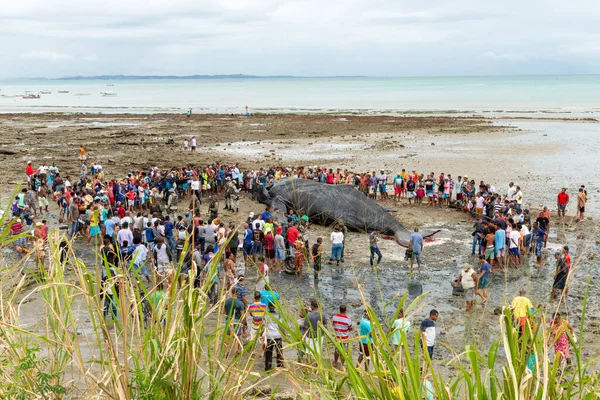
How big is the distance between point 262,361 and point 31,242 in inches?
421

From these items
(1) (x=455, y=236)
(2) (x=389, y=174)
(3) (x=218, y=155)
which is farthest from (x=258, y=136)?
(1) (x=455, y=236)

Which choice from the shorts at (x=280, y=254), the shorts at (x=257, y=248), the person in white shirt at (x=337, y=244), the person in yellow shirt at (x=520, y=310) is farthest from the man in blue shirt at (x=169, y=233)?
the person in yellow shirt at (x=520, y=310)

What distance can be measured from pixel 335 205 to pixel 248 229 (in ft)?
18.9

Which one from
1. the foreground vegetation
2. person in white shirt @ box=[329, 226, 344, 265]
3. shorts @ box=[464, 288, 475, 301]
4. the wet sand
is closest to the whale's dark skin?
the wet sand

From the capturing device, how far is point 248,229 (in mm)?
16484

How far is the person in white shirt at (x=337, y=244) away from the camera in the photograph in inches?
649

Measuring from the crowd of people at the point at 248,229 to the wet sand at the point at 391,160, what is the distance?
0.64m

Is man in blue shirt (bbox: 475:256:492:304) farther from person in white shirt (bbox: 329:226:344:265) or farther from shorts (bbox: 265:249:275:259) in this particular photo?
shorts (bbox: 265:249:275:259)

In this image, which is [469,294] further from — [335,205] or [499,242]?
[335,205]

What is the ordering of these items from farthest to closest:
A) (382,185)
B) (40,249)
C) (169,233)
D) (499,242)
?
1. (382,185)
2. (169,233)
3. (499,242)
4. (40,249)

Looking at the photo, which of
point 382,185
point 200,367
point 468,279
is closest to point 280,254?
point 468,279

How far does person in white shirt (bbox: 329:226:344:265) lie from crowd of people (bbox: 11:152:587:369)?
1.1 inches

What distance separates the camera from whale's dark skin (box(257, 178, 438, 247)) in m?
20.1

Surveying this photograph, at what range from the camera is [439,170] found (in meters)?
34.0
